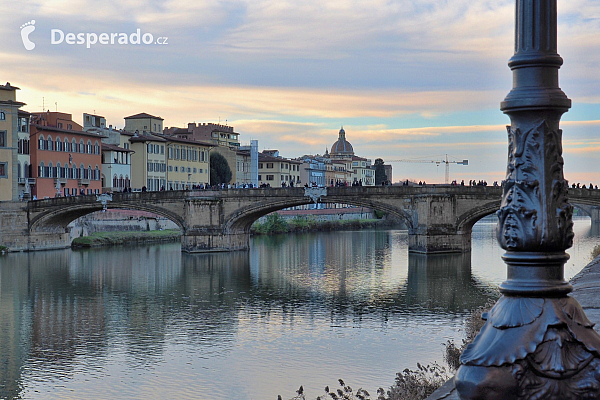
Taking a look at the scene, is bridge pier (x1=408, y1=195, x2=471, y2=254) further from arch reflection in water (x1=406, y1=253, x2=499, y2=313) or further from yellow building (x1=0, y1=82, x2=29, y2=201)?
yellow building (x1=0, y1=82, x2=29, y2=201)

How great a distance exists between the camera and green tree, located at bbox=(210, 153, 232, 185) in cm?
7762

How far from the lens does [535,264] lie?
373 cm

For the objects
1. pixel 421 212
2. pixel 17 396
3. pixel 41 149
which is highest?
pixel 41 149

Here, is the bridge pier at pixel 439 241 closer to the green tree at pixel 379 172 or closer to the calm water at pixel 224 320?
the calm water at pixel 224 320

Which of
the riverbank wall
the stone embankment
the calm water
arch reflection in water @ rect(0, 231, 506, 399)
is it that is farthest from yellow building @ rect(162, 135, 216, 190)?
the stone embankment

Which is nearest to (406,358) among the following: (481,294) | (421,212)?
(481,294)

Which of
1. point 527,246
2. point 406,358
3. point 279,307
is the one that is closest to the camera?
point 527,246

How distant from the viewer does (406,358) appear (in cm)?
1692

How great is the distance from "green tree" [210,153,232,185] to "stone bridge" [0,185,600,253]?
31548 mm

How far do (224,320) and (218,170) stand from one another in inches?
2235

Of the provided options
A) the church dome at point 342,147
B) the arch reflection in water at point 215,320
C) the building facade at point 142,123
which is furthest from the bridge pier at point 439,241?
the church dome at point 342,147

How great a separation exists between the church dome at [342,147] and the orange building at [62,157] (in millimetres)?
92126

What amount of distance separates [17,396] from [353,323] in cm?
1027

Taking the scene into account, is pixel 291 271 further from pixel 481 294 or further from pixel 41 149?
pixel 41 149
